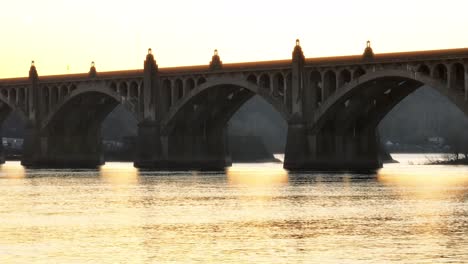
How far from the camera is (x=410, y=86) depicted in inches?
5458

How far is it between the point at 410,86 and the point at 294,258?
9594cm

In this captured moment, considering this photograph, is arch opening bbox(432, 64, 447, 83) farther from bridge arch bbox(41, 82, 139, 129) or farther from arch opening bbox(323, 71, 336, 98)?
bridge arch bbox(41, 82, 139, 129)

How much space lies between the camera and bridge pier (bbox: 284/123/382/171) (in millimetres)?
138750

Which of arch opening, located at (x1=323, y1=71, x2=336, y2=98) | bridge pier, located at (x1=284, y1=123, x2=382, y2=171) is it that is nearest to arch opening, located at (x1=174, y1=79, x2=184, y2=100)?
bridge pier, located at (x1=284, y1=123, x2=382, y2=171)

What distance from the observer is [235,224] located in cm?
5938

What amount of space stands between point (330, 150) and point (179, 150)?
26.8 metres

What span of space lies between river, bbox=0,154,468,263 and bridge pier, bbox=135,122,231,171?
58547mm

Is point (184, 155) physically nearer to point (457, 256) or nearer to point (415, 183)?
point (415, 183)

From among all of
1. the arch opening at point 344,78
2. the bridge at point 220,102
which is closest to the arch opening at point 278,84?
the bridge at point 220,102

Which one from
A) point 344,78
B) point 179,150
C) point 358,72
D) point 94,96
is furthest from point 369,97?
point 94,96

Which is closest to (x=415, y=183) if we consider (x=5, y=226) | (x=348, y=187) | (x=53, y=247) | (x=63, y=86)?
(x=348, y=187)

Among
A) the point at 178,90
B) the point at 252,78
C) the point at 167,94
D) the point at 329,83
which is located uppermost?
the point at 252,78

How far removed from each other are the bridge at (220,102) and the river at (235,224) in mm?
32381

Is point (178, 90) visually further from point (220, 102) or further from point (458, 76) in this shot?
point (458, 76)
